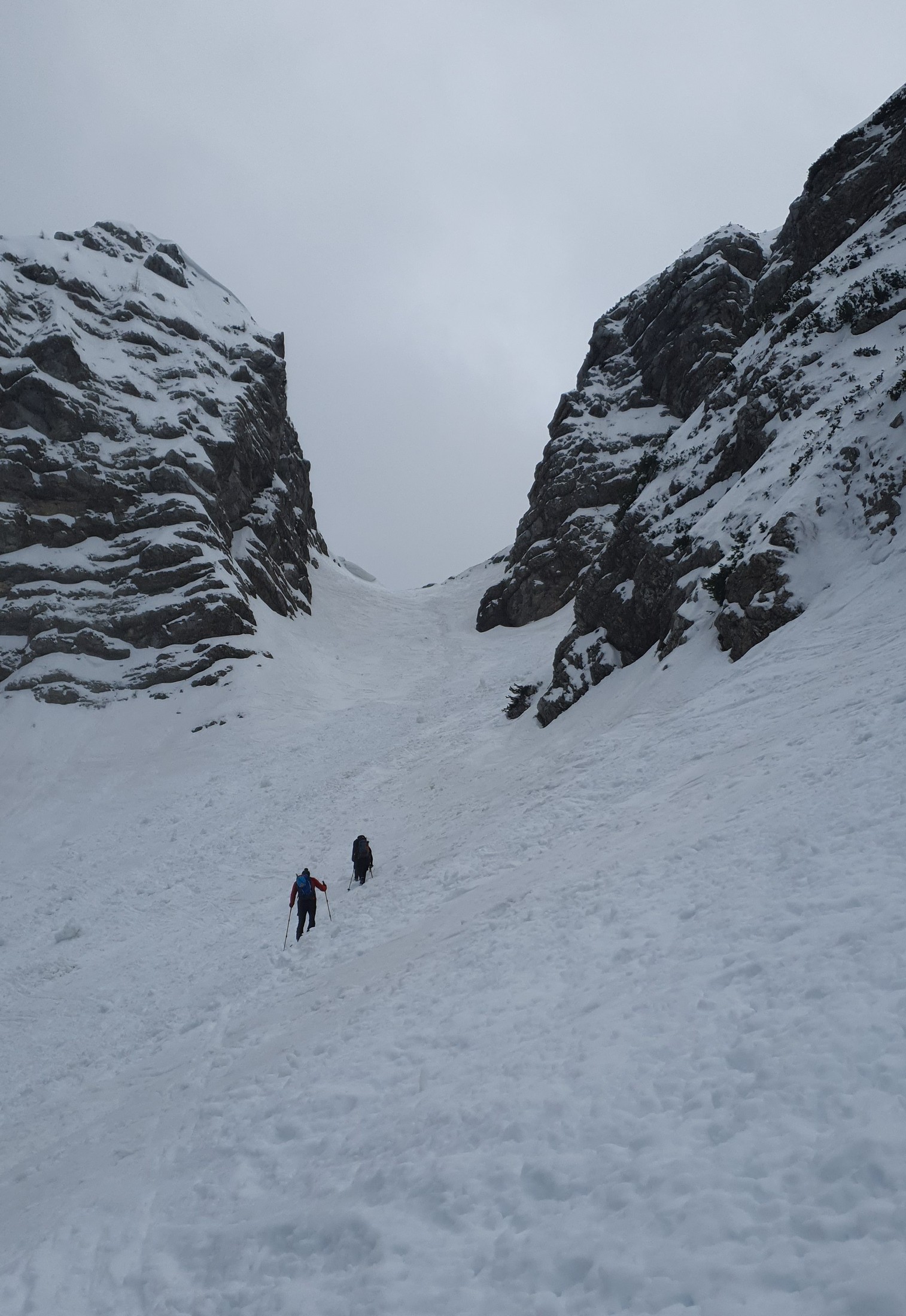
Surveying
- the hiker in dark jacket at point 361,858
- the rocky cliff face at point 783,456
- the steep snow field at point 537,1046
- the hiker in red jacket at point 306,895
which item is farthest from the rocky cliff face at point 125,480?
the hiker in red jacket at point 306,895

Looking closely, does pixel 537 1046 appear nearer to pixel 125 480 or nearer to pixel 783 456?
pixel 783 456

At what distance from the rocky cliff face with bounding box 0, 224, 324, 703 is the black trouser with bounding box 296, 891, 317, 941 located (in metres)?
27.6

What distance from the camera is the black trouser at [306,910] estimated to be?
47.0 ft

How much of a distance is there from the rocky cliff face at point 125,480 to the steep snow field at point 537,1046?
24.1m

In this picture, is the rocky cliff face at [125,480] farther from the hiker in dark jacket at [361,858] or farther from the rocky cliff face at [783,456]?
the hiker in dark jacket at [361,858]

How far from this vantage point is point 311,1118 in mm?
7406

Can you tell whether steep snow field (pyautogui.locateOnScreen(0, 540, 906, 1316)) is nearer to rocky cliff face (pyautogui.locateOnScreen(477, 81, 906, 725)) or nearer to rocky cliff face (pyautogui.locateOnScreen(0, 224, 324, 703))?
rocky cliff face (pyautogui.locateOnScreen(477, 81, 906, 725))

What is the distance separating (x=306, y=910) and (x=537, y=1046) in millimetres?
8250

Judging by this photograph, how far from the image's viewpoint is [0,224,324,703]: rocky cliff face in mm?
40781

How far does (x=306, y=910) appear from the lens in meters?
14.4

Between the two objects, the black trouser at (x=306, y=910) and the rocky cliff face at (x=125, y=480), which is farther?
the rocky cliff face at (x=125, y=480)

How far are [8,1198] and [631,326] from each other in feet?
232

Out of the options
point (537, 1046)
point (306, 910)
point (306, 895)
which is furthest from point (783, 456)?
point (537, 1046)

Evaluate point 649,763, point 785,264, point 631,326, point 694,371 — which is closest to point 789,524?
point 649,763
